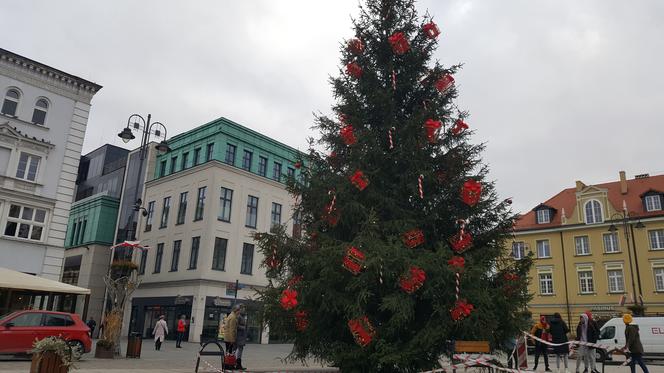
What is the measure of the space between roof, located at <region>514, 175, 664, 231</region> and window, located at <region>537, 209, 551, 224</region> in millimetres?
421

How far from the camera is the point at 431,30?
504 inches

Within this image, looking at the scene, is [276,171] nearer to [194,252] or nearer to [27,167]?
[194,252]

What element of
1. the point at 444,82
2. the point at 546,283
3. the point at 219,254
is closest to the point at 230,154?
the point at 219,254

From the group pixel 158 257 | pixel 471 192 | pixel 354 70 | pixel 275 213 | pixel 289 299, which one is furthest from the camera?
pixel 275 213

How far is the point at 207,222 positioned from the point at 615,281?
3526cm

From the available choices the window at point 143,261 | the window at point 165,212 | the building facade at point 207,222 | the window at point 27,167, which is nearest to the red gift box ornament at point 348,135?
the window at point 27,167

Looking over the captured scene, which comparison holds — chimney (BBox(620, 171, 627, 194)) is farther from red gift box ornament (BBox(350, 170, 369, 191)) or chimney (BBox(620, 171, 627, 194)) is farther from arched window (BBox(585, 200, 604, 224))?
red gift box ornament (BBox(350, 170, 369, 191))

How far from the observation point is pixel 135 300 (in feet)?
134

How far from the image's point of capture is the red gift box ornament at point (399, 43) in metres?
12.1

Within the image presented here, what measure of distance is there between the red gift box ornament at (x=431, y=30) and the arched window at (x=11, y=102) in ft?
74.8

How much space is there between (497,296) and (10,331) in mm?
14280

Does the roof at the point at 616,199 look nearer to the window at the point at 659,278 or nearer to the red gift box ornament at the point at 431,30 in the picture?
the window at the point at 659,278

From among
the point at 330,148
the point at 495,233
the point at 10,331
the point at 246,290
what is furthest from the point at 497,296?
the point at 246,290

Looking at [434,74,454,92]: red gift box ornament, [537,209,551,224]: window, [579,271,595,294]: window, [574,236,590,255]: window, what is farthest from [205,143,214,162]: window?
[579,271,595,294]: window
